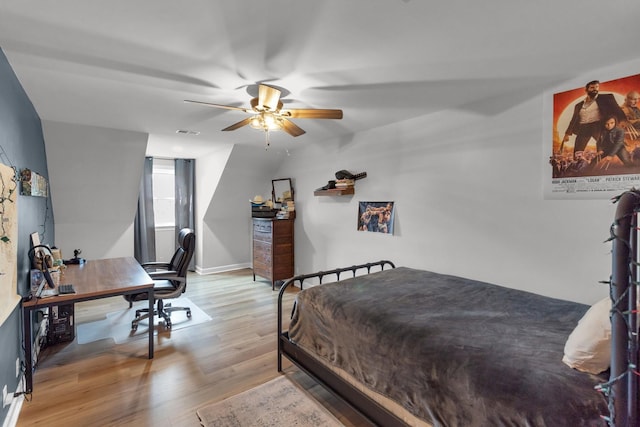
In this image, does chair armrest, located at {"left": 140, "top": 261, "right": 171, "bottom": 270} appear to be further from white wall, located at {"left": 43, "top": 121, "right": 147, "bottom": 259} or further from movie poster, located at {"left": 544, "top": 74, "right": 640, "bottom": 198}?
movie poster, located at {"left": 544, "top": 74, "right": 640, "bottom": 198}

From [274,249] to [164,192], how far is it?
270cm

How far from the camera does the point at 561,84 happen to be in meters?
2.37

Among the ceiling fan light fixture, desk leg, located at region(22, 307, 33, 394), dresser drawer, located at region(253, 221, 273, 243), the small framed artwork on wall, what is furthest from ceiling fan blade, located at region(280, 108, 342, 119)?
dresser drawer, located at region(253, 221, 273, 243)

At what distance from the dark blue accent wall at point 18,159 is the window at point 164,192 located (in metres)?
2.46

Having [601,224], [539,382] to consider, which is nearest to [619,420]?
[539,382]

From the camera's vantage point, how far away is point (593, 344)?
1200mm

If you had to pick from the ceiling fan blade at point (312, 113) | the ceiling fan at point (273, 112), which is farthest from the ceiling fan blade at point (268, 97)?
the ceiling fan blade at point (312, 113)

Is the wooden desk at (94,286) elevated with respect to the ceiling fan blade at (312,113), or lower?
lower

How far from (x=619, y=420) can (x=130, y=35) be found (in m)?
2.72

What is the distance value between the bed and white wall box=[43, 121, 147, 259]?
340cm

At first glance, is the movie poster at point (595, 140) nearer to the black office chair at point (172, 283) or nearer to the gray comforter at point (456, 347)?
the gray comforter at point (456, 347)

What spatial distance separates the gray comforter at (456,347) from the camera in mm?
1201

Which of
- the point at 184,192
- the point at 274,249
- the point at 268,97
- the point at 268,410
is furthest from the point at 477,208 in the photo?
the point at 184,192

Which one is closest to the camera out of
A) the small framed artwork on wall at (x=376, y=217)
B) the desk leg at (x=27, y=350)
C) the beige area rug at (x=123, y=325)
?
the desk leg at (x=27, y=350)
